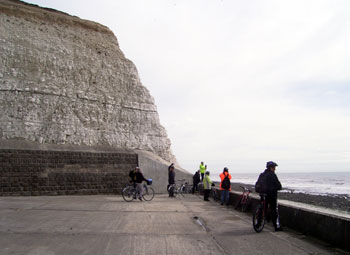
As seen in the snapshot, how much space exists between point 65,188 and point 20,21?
1309 centimetres

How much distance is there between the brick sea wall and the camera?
1630 centimetres

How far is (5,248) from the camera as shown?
5.42 metres

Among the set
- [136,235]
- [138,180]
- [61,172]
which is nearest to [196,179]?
[138,180]

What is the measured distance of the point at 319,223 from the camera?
6.86m

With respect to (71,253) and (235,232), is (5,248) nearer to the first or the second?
(71,253)

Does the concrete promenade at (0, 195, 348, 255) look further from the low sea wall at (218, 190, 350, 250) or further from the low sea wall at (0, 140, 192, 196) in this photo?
the low sea wall at (0, 140, 192, 196)

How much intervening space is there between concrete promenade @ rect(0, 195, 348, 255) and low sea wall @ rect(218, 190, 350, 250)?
236 mm

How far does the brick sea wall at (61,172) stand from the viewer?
1630cm

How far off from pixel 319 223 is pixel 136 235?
388 cm

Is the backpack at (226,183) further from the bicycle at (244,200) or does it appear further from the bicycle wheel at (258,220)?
the bicycle wheel at (258,220)

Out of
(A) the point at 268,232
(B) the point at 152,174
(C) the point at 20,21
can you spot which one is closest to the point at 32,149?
(B) the point at 152,174

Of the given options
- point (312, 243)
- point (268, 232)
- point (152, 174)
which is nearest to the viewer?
point (312, 243)

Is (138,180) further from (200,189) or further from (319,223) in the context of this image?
(319,223)

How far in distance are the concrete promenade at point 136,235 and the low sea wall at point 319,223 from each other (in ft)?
0.77
